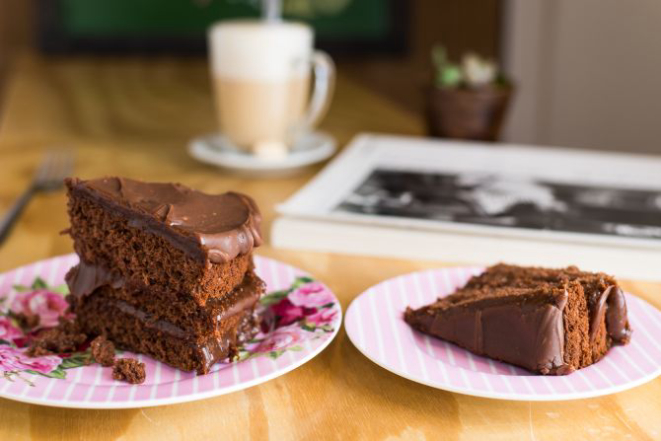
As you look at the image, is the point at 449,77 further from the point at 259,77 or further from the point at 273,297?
the point at 273,297

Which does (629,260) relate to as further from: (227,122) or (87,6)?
(87,6)

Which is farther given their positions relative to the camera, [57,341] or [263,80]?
[263,80]

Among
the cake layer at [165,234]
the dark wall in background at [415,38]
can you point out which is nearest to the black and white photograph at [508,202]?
the cake layer at [165,234]

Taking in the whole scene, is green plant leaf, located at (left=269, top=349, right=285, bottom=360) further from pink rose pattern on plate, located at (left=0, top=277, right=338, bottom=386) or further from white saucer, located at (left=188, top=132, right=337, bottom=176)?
white saucer, located at (left=188, top=132, right=337, bottom=176)

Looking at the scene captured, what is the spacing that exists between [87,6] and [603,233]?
1.86 metres

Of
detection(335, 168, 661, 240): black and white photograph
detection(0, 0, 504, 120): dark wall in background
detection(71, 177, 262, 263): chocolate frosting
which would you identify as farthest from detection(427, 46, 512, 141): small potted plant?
detection(0, 0, 504, 120): dark wall in background

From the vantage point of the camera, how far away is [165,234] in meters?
0.67

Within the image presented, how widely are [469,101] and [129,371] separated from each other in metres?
0.97

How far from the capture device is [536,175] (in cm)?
118

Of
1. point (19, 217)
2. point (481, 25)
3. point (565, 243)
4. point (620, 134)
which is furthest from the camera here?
point (481, 25)

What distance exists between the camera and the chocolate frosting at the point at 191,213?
2.16 feet

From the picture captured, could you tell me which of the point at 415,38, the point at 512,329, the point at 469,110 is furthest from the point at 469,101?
the point at 415,38

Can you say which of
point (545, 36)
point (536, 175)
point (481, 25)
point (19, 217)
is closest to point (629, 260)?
point (536, 175)

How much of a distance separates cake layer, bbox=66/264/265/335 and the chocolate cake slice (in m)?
0.15
